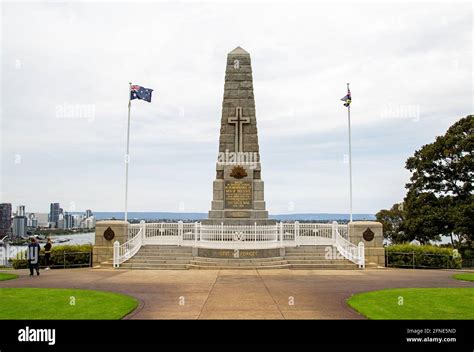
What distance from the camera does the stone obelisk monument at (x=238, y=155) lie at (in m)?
23.7

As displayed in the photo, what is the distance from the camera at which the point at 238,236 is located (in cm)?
1970

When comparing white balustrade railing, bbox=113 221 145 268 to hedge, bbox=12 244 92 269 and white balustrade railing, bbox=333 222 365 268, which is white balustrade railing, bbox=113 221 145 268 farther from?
white balustrade railing, bbox=333 222 365 268

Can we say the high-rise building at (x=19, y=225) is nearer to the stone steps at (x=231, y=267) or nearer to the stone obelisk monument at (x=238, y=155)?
the stone obelisk monument at (x=238, y=155)

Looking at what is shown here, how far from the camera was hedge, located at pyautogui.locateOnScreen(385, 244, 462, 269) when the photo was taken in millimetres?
19469

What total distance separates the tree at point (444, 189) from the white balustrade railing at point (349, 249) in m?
11.2

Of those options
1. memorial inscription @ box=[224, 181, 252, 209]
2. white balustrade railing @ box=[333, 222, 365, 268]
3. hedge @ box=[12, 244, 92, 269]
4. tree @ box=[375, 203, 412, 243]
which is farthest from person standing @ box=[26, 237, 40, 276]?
tree @ box=[375, 203, 412, 243]

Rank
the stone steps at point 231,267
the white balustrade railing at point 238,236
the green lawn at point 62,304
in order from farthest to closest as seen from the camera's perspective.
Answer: the white balustrade railing at point 238,236 < the stone steps at point 231,267 < the green lawn at point 62,304

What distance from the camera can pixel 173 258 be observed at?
62.7 ft

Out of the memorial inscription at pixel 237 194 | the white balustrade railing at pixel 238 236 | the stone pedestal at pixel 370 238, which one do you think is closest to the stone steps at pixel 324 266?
the white balustrade railing at pixel 238 236

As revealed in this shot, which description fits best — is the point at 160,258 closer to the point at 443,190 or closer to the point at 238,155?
the point at 238,155

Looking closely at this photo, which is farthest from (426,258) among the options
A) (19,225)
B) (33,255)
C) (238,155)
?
(19,225)

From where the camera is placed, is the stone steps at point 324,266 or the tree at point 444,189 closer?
the stone steps at point 324,266
